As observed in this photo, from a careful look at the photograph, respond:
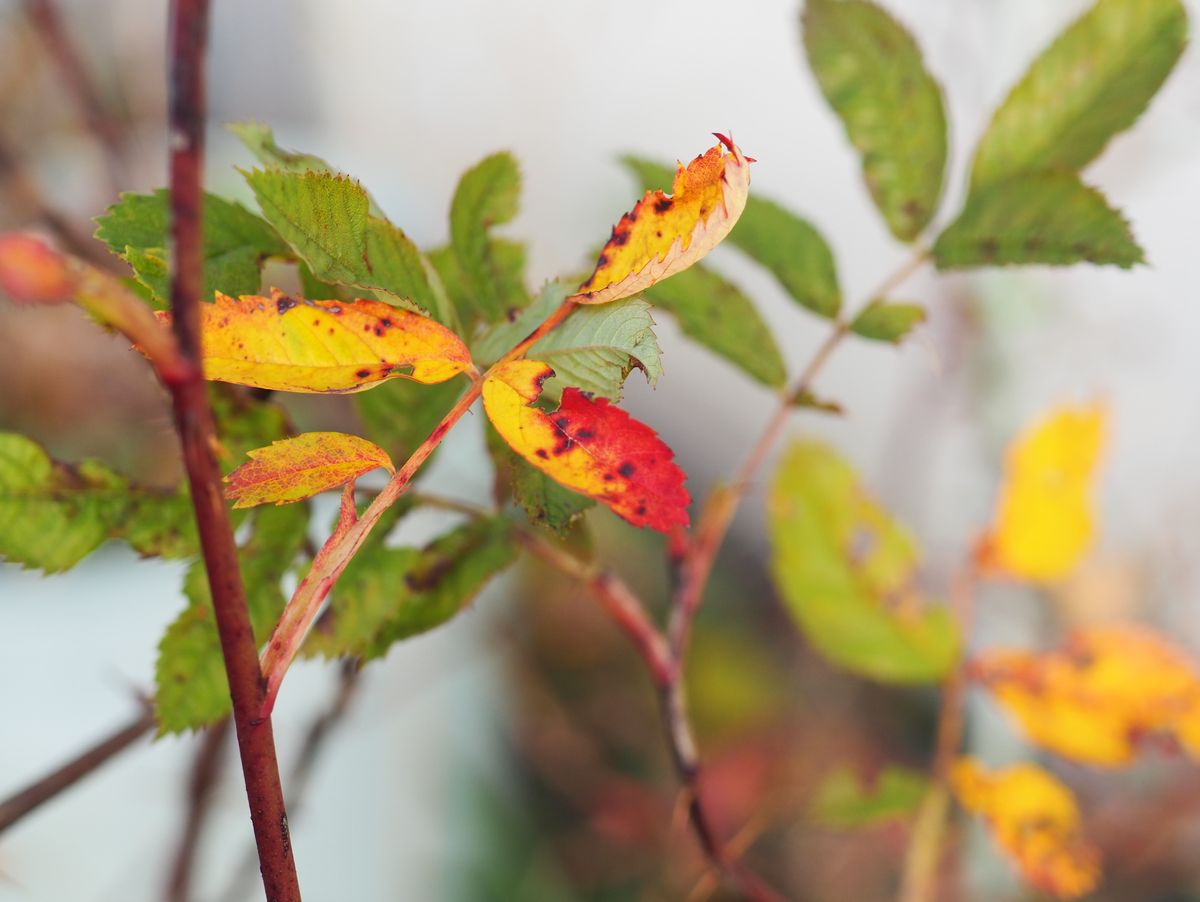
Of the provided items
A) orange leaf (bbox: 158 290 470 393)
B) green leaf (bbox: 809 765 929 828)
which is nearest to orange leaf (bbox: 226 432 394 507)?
orange leaf (bbox: 158 290 470 393)

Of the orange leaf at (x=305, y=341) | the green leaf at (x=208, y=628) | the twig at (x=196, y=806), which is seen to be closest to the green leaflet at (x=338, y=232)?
the orange leaf at (x=305, y=341)

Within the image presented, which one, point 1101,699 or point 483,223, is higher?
point 483,223

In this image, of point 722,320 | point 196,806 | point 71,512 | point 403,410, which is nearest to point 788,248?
point 722,320

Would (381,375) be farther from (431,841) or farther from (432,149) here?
(432,149)

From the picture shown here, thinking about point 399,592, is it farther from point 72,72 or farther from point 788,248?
point 72,72

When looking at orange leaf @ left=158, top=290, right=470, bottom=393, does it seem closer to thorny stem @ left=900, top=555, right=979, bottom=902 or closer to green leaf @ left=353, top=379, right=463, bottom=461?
green leaf @ left=353, top=379, right=463, bottom=461

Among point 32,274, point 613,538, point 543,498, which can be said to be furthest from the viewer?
point 613,538

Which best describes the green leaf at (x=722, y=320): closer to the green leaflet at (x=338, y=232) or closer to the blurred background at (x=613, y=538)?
the green leaflet at (x=338, y=232)
